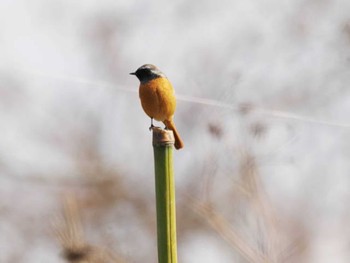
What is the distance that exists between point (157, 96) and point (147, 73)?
0.05 m

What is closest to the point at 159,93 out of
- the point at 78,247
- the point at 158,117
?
the point at 158,117

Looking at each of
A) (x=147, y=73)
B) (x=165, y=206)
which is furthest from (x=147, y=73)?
(x=165, y=206)

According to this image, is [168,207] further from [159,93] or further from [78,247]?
[159,93]

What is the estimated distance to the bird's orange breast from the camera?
0.59 m

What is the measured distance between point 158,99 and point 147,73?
60mm

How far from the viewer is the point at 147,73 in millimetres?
642

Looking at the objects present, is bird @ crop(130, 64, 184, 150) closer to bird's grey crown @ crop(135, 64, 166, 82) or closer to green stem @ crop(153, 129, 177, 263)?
bird's grey crown @ crop(135, 64, 166, 82)

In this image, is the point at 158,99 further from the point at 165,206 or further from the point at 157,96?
the point at 165,206

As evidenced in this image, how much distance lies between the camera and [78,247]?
0.46m

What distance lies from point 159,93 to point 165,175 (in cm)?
29

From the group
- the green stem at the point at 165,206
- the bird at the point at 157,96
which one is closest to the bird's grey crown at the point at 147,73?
the bird at the point at 157,96

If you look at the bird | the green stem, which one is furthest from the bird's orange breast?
the green stem

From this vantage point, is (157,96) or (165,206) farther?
(157,96)

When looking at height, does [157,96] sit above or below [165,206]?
above
